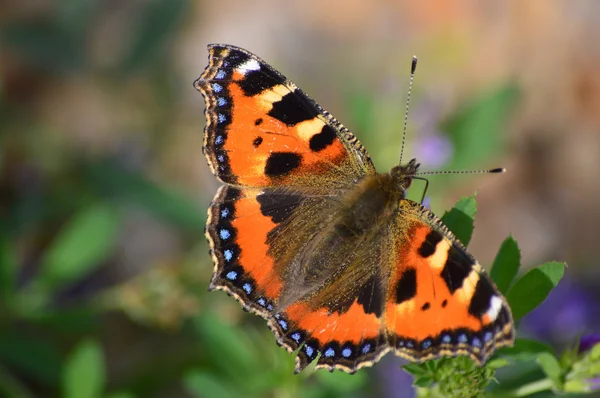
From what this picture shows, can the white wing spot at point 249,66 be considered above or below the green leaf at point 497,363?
above

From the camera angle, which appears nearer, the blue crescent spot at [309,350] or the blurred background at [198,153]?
the blue crescent spot at [309,350]

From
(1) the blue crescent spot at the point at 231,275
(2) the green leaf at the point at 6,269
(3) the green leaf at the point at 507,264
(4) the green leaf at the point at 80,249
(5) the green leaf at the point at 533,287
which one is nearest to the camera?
(5) the green leaf at the point at 533,287

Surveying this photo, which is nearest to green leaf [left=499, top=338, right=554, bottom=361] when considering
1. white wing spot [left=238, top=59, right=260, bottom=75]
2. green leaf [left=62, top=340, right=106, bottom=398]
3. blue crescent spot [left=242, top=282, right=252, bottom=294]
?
blue crescent spot [left=242, top=282, right=252, bottom=294]

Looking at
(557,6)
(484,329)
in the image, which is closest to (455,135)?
(484,329)

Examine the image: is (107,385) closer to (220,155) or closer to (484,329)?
(220,155)

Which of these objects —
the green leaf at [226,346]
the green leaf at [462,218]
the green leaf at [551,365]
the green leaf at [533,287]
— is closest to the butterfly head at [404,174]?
the green leaf at [462,218]

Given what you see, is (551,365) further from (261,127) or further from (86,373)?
(86,373)

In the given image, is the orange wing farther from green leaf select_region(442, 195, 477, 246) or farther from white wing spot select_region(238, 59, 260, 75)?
white wing spot select_region(238, 59, 260, 75)

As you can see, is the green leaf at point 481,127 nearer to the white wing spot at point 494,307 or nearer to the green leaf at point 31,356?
the white wing spot at point 494,307
